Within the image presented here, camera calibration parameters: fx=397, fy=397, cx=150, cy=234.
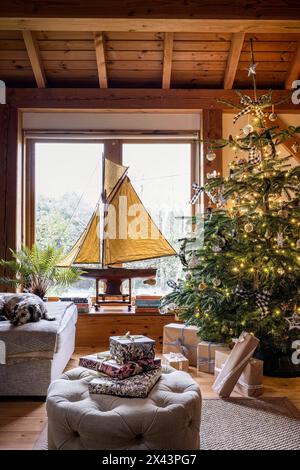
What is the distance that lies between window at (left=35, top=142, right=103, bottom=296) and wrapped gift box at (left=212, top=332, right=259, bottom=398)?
7.30 ft

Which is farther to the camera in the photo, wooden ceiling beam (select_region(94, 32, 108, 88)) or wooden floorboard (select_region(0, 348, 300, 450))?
wooden ceiling beam (select_region(94, 32, 108, 88))

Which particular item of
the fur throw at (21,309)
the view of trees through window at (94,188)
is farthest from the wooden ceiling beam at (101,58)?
the fur throw at (21,309)

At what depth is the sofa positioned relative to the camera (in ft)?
8.77

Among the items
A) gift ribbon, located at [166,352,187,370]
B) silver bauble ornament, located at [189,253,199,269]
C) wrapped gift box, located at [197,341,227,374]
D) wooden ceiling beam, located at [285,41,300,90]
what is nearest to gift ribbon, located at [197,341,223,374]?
wrapped gift box, located at [197,341,227,374]

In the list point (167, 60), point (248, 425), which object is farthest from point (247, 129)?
point (248, 425)

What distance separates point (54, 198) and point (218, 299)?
235 centimetres

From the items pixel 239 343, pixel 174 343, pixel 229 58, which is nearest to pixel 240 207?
pixel 239 343

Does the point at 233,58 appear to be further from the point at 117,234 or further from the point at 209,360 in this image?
the point at 209,360

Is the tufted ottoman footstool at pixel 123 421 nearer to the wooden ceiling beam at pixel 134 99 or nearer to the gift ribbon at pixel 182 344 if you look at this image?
the gift ribbon at pixel 182 344

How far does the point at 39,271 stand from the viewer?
13.2 ft

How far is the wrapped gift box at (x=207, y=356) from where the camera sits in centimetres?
332

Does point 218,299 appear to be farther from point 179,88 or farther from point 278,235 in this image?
point 179,88

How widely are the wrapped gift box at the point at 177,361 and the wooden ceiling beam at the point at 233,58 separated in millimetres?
2925

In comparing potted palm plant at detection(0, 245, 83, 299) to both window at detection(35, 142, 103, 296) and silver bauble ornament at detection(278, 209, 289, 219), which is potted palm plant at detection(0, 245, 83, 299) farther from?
silver bauble ornament at detection(278, 209, 289, 219)
